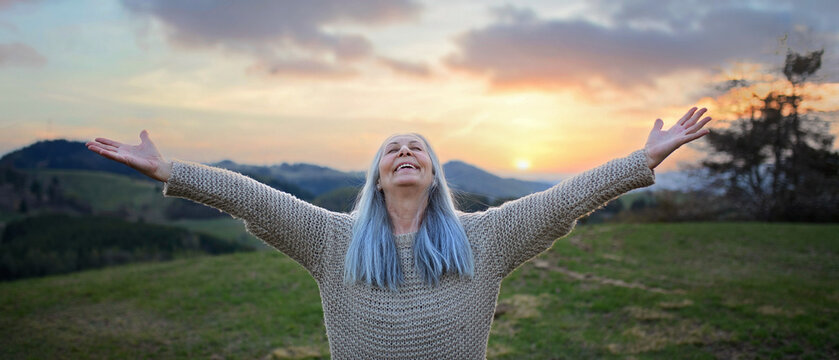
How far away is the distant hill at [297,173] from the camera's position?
3297 millimetres

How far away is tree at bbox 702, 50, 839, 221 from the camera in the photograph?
586 inches

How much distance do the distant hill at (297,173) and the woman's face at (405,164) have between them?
1.33 ft

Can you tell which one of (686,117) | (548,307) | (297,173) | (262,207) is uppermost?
(686,117)

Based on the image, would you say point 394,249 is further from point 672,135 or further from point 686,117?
point 686,117

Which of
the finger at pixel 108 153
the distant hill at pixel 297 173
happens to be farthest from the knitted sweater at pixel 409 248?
the distant hill at pixel 297 173

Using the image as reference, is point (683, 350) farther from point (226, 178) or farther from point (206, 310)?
point (206, 310)

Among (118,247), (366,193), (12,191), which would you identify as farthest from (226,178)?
(12,191)

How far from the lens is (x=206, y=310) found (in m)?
7.15

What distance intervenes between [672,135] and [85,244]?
1287 centimetres

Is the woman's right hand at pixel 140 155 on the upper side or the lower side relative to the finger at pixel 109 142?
lower

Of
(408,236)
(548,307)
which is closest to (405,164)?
(408,236)

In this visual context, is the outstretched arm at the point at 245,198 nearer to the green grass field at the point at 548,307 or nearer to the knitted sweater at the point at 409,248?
the knitted sweater at the point at 409,248

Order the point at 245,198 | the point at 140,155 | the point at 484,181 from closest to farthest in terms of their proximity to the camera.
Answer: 1. the point at 140,155
2. the point at 245,198
3. the point at 484,181

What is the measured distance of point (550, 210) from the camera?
2225 mm
